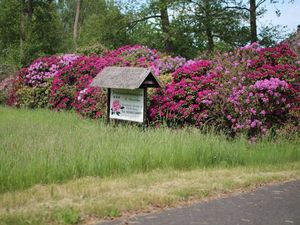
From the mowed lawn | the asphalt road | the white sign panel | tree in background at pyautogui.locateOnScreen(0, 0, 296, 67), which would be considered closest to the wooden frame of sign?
the white sign panel

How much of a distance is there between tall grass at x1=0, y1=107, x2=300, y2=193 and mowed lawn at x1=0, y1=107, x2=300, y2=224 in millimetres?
15

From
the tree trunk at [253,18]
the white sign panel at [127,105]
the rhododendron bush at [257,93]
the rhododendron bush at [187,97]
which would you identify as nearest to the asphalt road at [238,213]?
the rhododendron bush at [257,93]

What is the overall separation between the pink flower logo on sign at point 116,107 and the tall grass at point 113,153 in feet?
7.94

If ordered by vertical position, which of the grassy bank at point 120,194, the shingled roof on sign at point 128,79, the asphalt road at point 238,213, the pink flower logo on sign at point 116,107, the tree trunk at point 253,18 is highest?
the tree trunk at point 253,18

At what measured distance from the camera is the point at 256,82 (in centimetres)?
1297

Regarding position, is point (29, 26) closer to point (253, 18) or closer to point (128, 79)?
point (253, 18)

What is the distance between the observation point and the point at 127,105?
1445 centimetres

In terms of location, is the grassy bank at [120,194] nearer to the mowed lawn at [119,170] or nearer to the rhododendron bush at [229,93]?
the mowed lawn at [119,170]

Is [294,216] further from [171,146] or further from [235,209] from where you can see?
[171,146]

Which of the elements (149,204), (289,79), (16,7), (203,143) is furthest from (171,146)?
(16,7)

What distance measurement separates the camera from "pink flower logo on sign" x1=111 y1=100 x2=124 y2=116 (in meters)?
14.6

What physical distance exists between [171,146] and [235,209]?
320 centimetres

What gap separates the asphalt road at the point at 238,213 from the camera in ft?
19.5

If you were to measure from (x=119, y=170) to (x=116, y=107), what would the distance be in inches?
250
